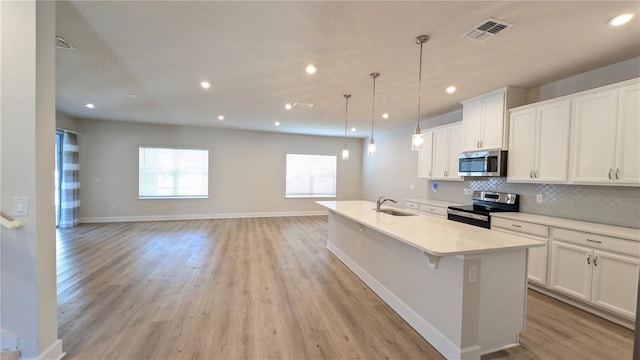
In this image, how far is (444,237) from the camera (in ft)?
7.04

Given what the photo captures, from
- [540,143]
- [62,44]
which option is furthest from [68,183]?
[540,143]

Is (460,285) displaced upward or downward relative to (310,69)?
downward

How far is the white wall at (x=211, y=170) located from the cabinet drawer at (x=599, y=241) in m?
6.27

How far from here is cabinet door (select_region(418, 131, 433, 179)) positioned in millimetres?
5145

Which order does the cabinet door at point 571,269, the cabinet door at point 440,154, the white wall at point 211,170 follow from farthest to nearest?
Answer: the white wall at point 211,170, the cabinet door at point 440,154, the cabinet door at point 571,269

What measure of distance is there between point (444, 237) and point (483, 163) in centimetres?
233

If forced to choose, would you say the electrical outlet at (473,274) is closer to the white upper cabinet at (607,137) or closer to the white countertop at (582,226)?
the white countertop at (582,226)

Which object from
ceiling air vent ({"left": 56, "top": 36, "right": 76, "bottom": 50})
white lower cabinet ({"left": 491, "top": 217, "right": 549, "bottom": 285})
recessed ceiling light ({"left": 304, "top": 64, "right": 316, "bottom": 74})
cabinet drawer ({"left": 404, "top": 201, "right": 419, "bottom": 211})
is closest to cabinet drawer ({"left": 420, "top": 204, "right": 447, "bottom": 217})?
cabinet drawer ({"left": 404, "top": 201, "right": 419, "bottom": 211})

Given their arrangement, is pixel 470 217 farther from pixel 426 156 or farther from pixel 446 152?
pixel 426 156

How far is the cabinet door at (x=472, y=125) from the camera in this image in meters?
4.00

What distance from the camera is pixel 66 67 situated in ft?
10.5

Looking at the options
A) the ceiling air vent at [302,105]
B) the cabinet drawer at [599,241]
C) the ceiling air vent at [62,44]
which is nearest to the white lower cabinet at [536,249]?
the cabinet drawer at [599,241]

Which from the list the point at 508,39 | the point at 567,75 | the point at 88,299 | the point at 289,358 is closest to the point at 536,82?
the point at 567,75

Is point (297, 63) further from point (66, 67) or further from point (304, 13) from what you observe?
point (66, 67)
